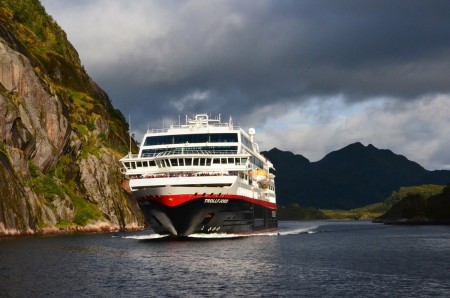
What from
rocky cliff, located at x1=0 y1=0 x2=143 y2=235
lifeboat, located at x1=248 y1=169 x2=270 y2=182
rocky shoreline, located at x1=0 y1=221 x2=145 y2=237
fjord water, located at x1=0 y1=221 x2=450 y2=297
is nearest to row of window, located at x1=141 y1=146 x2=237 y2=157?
lifeboat, located at x1=248 y1=169 x2=270 y2=182

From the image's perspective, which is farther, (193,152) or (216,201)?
(193,152)

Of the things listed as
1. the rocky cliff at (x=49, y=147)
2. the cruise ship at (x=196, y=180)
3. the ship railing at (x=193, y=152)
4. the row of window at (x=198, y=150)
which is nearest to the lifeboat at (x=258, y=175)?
the cruise ship at (x=196, y=180)

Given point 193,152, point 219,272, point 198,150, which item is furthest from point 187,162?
point 219,272

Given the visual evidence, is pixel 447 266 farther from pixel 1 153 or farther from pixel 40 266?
pixel 1 153

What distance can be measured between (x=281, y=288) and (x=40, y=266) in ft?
73.2

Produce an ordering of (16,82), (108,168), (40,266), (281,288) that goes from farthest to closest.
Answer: (108,168)
(16,82)
(40,266)
(281,288)

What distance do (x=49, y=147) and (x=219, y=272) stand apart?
87547 millimetres

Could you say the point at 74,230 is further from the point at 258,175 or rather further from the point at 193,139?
the point at 193,139

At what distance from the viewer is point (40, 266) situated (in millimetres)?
48281

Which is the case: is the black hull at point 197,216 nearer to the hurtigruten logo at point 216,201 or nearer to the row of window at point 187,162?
the hurtigruten logo at point 216,201

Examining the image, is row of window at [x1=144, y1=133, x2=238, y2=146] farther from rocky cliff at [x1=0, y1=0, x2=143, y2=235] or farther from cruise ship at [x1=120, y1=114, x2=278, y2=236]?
rocky cliff at [x1=0, y1=0, x2=143, y2=235]

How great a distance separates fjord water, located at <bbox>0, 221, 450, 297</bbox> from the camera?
36.2 m

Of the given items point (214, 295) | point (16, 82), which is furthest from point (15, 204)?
point (214, 295)

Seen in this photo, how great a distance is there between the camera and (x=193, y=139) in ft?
279
